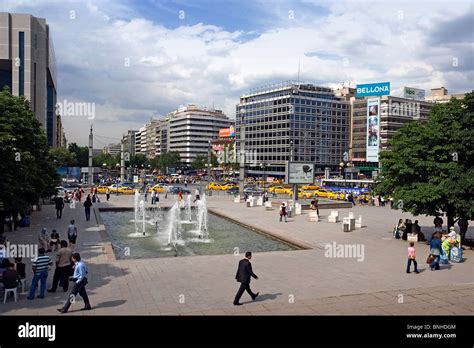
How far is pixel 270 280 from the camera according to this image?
44.4ft

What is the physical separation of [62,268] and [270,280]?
615 cm

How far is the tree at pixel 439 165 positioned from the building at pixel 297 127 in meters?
82.0

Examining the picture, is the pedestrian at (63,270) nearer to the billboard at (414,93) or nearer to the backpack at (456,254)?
the backpack at (456,254)

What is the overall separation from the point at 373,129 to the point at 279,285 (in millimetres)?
91206

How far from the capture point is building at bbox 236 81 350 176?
106m

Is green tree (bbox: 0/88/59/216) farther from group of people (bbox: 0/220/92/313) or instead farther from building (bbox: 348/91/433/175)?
building (bbox: 348/91/433/175)

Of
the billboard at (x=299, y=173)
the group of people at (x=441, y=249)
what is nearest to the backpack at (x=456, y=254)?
the group of people at (x=441, y=249)

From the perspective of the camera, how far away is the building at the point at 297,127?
106312mm

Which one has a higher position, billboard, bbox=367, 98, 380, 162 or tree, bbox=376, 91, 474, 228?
billboard, bbox=367, 98, 380, 162

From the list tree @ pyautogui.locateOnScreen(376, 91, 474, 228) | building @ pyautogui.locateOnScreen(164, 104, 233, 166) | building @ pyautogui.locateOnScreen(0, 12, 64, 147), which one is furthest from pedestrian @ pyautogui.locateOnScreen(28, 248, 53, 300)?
building @ pyautogui.locateOnScreen(164, 104, 233, 166)

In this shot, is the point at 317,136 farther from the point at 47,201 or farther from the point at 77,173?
the point at 47,201

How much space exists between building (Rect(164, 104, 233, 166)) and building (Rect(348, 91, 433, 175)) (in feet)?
208

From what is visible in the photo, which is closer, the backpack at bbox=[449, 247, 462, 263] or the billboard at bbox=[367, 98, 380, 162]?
the backpack at bbox=[449, 247, 462, 263]
